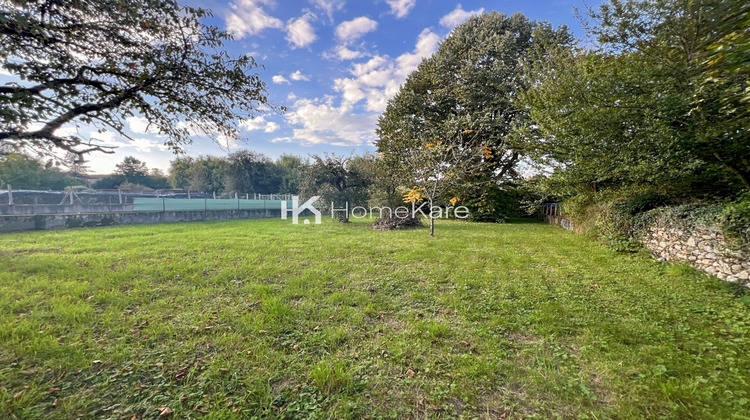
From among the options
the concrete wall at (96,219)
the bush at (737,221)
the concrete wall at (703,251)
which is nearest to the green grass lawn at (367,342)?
the concrete wall at (703,251)

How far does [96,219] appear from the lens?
11.1 m

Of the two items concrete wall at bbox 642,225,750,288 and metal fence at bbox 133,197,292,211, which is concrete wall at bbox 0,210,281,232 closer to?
metal fence at bbox 133,197,292,211

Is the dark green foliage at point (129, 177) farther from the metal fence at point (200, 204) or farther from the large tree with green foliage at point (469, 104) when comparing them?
the large tree with green foliage at point (469, 104)

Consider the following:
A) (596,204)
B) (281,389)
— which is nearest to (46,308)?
(281,389)

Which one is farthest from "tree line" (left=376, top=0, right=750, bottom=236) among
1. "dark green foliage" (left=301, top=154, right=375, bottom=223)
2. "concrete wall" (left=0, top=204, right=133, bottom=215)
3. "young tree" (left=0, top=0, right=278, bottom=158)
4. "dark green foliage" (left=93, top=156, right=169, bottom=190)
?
"dark green foliage" (left=93, top=156, right=169, bottom=190)

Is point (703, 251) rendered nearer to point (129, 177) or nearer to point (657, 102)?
point (657, 102)

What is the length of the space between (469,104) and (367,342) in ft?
43.5

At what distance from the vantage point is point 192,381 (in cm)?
206

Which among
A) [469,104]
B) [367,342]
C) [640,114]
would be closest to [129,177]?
[469,104]

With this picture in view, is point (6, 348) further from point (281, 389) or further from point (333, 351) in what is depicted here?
point (333, 351)

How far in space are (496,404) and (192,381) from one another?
2.47 meters

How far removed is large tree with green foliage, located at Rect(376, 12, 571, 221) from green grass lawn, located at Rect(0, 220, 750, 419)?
21.5 ft

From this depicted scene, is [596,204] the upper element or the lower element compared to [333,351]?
upper

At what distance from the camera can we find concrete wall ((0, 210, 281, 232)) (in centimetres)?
936
